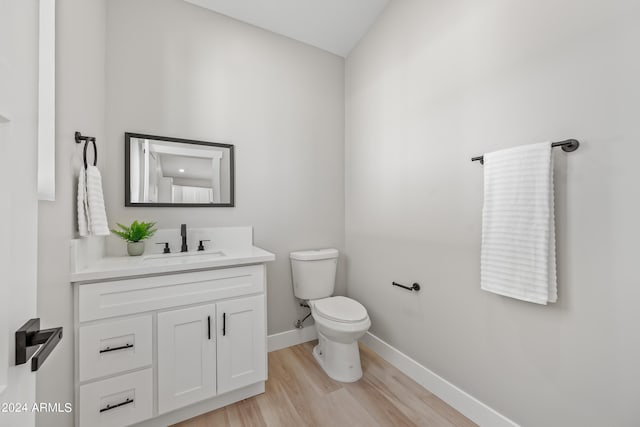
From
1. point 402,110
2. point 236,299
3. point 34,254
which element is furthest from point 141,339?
point 402,110

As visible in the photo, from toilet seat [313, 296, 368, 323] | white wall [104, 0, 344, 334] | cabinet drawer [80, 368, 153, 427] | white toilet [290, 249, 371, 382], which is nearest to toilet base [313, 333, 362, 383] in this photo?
white toilet [290, 249, 371, 382]

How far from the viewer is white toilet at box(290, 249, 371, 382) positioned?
5.68ft

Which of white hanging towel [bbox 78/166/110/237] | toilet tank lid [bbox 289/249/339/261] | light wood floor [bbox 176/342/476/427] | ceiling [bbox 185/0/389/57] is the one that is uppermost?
ceiling [bbox 185/0/389/57]

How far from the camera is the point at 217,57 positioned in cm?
200

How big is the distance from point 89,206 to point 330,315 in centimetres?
150

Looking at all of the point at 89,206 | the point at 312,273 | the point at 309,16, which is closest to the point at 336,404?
the point at 312,273

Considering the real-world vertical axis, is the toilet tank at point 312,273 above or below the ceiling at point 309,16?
below

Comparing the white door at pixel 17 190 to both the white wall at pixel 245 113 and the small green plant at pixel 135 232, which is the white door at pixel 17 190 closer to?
the small green plant at pixel 135 232

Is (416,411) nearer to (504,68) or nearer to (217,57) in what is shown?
(504,68)

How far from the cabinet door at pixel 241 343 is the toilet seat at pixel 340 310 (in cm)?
43

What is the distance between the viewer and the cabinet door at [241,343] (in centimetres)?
151

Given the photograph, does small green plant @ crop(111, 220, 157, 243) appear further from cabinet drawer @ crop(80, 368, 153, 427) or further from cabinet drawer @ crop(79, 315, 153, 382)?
cabinet drawer @ crop(80, 368, 153, 427)

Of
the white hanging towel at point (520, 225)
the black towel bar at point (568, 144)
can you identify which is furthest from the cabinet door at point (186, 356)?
the black towel bar at point (568, 144)

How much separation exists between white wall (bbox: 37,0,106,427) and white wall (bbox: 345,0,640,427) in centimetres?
187
